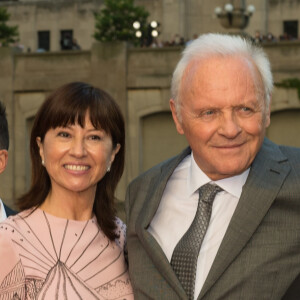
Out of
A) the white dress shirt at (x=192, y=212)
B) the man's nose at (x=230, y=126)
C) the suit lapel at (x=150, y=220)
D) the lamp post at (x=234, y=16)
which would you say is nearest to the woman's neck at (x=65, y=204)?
the suit lapel at (x=150, y=220)

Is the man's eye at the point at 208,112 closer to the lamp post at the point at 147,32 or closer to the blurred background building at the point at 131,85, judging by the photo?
the blurred background building at the point at 131,85

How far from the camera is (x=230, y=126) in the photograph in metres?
4.80

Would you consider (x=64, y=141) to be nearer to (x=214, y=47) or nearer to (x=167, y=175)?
(x=167, y=175)

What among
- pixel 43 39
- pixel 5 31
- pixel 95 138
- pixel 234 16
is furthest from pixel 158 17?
pixel 95 138

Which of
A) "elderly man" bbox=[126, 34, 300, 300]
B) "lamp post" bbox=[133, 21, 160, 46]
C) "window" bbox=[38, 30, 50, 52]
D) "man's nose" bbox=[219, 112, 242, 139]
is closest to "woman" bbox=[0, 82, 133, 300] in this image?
"elderly man" bbox=[126, 34, 300, 300]

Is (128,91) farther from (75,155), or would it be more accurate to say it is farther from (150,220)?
(150,220)

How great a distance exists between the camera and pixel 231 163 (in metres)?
4.91

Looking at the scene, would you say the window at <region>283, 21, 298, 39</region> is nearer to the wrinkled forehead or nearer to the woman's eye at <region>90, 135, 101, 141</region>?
the woman's eye at <region>90, 135, 101, 141</region>

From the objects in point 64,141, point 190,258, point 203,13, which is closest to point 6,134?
point 64,141

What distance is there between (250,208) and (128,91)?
24.8 m

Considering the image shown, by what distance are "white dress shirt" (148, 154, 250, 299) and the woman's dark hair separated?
57 cm

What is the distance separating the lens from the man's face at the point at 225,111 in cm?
482

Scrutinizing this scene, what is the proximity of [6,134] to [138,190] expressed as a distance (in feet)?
3.71

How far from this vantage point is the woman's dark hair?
17.6ft
